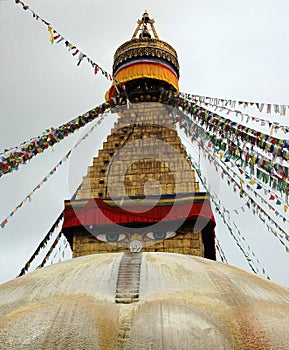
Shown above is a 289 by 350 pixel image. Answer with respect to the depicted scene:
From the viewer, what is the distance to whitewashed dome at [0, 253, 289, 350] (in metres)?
2.70

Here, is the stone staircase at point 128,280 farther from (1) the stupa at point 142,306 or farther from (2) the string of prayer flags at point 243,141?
(2) the string of prayer flags at point 243,141

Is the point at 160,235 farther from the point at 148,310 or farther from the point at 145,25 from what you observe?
the point at 145,25

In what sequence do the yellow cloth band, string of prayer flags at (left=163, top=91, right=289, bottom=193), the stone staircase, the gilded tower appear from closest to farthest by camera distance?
the stone staircase → string of prayer flags at (left=163, top=91, right=289, bottom=193) → the gilded tower → the yellow cloth band

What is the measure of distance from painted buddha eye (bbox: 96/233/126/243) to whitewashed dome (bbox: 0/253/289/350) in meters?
4.59

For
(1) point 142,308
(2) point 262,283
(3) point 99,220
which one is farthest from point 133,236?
(1) point 142,308

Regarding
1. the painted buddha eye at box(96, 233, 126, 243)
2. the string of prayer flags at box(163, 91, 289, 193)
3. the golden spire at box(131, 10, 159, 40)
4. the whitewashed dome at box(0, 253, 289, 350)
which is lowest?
the painted buddha eye at box(96, 233, 126, 243)

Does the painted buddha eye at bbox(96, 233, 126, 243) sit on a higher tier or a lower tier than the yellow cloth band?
lower

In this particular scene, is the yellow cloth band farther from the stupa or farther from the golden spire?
the stupa

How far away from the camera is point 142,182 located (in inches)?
362

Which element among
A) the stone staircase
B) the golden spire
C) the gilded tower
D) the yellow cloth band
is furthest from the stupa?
the golden spire

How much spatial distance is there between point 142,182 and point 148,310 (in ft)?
20.7

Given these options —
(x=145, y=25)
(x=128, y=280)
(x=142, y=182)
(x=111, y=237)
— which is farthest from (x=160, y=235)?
(x=145, y=25)

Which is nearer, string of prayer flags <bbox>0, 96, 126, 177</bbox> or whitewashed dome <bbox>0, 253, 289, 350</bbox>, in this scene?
whitewashed dome <bbox>0, 253, 289, 350</bbox>

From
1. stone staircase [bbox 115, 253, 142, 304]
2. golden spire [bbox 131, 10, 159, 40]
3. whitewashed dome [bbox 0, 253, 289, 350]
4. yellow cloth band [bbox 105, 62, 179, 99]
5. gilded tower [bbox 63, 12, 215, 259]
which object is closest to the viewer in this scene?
whitewashed dome [bbox 0, 253, 289, 350]
